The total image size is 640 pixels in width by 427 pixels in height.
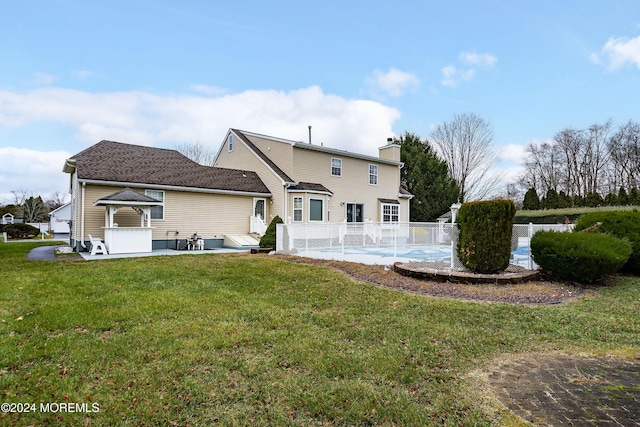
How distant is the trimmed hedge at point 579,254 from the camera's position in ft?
22.5

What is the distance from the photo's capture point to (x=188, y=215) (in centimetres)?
1641

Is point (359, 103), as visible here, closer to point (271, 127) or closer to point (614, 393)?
point (271, 127)

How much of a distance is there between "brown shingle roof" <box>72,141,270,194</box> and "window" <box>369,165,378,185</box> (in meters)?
6.83

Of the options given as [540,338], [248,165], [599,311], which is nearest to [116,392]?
[540,338]

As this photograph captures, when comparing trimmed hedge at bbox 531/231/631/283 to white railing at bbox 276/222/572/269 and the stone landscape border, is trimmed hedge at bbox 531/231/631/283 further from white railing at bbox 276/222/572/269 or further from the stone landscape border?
white railing at bbox 276/222/572/269

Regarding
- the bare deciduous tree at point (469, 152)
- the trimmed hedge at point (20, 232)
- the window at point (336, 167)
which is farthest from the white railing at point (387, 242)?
the trimmed hedge at point (20, 232)

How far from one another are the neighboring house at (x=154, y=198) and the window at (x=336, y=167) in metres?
4.05

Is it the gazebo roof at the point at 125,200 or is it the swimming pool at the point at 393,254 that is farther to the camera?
the gazebo roof at the point at 125,200

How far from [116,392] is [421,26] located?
13.5 meters

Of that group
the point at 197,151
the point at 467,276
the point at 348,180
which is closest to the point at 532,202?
the point at 348,180

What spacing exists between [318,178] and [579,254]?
14.0 m

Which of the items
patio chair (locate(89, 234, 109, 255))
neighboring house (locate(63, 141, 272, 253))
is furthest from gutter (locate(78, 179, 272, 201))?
patio chair (locate(89, 234, 109, 255))

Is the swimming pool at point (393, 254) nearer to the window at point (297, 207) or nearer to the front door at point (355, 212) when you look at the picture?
the window at point (297, 207)

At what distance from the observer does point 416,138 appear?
1243 inches
